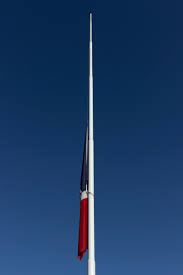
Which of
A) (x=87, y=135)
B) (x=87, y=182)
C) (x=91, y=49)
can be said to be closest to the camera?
(x=87, y=182)

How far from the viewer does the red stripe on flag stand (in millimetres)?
11594

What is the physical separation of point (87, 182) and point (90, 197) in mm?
697

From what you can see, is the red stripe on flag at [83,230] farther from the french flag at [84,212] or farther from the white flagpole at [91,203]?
the white flagpole at [91,203]

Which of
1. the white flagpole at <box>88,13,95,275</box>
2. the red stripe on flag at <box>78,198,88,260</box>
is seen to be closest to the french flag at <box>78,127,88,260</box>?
the red stripe on flag at <box>78,198,88,260</box>

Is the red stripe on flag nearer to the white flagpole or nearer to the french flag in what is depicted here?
the french flag

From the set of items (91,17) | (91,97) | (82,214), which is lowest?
(82,214)

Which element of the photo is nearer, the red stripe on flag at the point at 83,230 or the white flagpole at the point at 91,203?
the white flagpole at the point at 91,203

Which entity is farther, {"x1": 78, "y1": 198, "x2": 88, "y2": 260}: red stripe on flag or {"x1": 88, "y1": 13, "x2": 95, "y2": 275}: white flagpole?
{"x1": 78, "y1": 198, "x2": 88, "y2": 260}: red stripe on flag

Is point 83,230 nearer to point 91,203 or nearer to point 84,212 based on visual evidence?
point 84,212

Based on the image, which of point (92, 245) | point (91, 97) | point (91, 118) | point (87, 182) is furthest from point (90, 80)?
point (92, 245)

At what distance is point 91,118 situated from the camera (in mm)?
13625

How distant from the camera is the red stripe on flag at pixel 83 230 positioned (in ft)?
38.0

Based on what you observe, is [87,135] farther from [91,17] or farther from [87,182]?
[91,17]

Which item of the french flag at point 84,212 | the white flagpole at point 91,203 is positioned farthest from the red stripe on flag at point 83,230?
the white flagpole at point 91,203
